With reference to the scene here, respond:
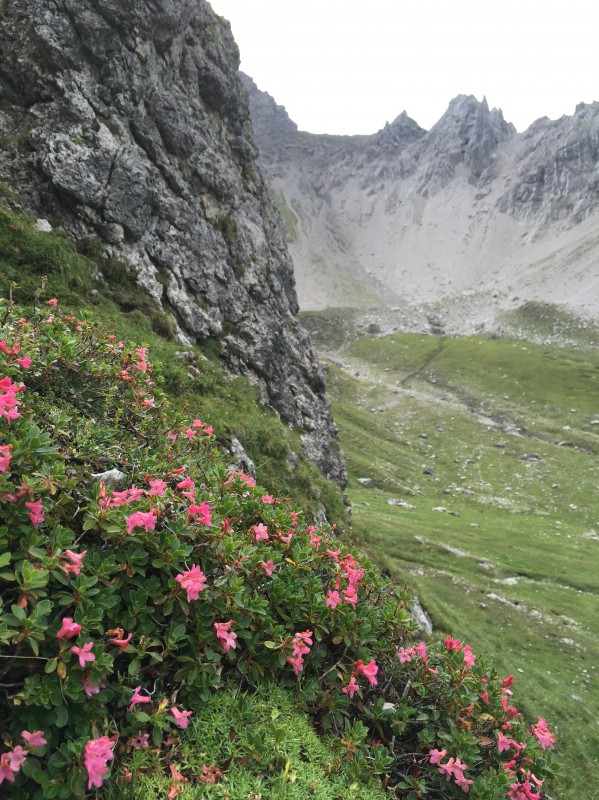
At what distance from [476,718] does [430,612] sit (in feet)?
71.4

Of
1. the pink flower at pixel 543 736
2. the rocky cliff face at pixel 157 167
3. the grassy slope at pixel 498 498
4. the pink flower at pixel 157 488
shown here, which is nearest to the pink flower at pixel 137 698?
the pink flower at pixel 157 488

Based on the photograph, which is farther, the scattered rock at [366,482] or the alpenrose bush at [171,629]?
the scattered rock at [366,482]

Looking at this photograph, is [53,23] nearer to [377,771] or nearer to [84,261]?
[84,261]

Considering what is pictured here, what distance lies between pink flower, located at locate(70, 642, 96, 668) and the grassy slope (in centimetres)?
2003

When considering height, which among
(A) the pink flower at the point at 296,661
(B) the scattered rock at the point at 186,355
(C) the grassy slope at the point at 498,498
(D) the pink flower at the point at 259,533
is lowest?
(C) the grassy slope at the point at 498,498

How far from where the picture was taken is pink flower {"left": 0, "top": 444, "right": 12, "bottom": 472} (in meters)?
4.41

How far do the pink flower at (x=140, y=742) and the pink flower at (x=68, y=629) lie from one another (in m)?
1.24

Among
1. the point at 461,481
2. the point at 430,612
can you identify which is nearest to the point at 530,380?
the point at 461,481

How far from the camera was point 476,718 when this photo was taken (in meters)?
6.11

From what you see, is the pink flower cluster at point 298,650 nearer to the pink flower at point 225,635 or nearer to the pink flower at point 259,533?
the pink flower at point 225,635

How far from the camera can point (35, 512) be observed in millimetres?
4484

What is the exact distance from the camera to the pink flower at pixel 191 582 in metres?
4.84

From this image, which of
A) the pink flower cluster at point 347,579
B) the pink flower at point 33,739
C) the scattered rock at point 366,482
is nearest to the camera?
the pink flower at point 33,739

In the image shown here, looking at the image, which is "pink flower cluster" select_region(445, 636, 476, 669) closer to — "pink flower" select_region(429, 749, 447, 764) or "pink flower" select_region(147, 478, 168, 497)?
"pink flower" select_region(429, 749, 447, 764)
